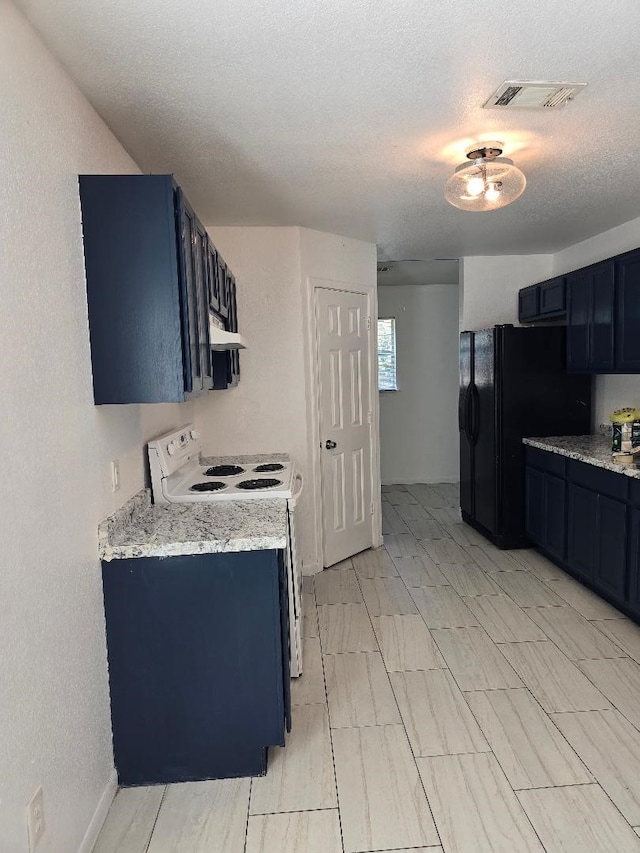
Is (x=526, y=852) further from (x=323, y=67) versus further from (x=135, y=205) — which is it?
(x=323, y=67)

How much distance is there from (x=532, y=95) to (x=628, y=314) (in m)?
1.87

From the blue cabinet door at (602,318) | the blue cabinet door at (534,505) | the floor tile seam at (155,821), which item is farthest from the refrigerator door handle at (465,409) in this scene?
the floor tile seam at (155,821)

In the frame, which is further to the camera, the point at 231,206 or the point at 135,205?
the point at 231,206

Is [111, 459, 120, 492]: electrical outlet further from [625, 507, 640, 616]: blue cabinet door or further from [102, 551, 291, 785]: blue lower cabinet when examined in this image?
[625, 507, 640, 616]: blue cabinet door

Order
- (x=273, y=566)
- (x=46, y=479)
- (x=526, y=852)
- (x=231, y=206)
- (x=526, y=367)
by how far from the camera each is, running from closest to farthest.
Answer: (x=46, y=479) → (x=526, y=852) → (x=273, y=566) → (x=231, y=206) → (x=526, y=367)

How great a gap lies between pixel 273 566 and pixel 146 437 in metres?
1.05

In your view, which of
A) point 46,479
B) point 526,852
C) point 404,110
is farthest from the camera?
point 404,110

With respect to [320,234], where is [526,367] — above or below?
below

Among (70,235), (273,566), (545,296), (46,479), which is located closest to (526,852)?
(273,566)

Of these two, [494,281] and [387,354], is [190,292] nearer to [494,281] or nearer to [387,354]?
[494,281]

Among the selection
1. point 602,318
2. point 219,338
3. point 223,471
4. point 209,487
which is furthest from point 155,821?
point 602,318

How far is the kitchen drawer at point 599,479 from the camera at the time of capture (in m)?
3.22

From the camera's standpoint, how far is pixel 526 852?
Answer: 175 cm

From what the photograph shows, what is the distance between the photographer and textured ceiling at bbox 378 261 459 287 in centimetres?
563
